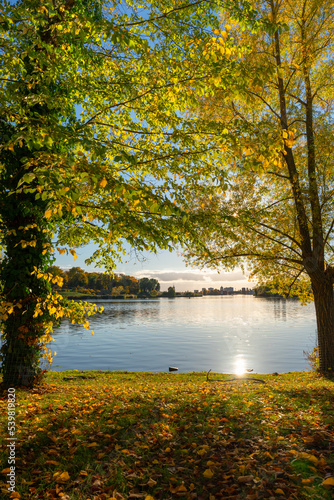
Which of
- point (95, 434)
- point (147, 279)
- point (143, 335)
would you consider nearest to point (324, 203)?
point (95, 434)

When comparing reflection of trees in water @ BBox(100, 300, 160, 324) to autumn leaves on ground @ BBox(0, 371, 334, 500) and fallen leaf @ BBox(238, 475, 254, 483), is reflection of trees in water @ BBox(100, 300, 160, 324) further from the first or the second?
fallen leaf @ BBox(238, 475, 254, 483)

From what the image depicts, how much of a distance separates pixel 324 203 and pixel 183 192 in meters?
8.74

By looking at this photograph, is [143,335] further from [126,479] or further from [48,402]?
[126,479]

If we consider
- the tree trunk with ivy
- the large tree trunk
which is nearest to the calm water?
the large tree trunk

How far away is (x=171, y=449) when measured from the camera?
211 inches

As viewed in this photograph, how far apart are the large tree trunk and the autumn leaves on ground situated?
7.18 m

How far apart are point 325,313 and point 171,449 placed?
11.3 metres

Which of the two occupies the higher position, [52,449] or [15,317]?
[15,317]

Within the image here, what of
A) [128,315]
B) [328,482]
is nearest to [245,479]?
[328,482]

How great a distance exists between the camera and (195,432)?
597 centimetres

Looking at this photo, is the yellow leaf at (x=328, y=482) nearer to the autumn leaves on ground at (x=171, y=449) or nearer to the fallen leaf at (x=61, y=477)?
the autumn leaves on ground at (x=171, y=449)

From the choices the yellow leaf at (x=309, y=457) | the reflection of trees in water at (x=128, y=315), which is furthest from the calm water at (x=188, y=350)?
the yellow leaf at (x=309, y=457)

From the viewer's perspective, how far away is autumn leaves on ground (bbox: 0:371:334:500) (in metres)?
4.38

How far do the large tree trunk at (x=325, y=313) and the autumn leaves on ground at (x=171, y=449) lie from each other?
7.18 m
